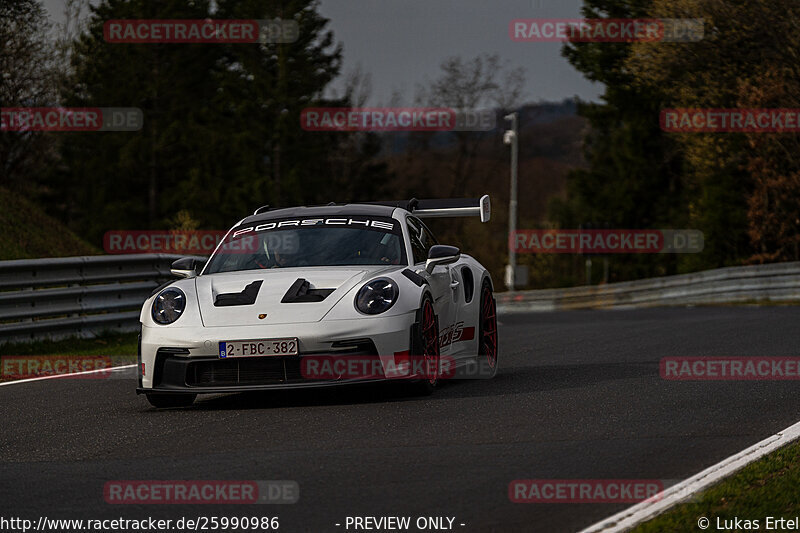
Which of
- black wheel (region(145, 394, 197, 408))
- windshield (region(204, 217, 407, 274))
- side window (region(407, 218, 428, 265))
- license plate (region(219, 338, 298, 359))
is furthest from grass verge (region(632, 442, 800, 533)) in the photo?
black wheel (region(145, 394, 197, 408))

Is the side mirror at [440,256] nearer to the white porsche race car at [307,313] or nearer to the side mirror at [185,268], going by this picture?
the white porsche race car at [307,313]

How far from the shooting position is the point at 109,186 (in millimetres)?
57594

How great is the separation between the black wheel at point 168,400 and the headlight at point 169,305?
516 millimetres

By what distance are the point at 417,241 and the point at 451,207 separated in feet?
2.90

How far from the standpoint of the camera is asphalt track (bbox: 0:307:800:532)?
4.80 m

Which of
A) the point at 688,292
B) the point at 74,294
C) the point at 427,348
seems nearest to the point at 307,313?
the point at 427,348

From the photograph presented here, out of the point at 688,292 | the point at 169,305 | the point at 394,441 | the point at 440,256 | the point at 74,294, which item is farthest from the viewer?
the point at 688,292

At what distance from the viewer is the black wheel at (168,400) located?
26.2ft

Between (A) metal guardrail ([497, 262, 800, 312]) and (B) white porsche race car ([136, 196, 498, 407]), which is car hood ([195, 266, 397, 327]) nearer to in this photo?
(B) white porsche race car ([136, 196, 498, 407])

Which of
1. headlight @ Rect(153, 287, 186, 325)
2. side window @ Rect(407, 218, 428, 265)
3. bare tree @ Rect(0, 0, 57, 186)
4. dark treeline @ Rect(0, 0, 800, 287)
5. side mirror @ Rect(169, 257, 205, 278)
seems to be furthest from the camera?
dark treeline @ Rect(0, 0, 800, 287)

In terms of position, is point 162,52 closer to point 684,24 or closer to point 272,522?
point 684,24

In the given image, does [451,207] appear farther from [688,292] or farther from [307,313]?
[688,292]

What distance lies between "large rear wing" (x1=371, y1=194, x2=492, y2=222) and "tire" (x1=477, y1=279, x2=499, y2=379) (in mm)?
595

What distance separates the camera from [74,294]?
13602 millimetres
